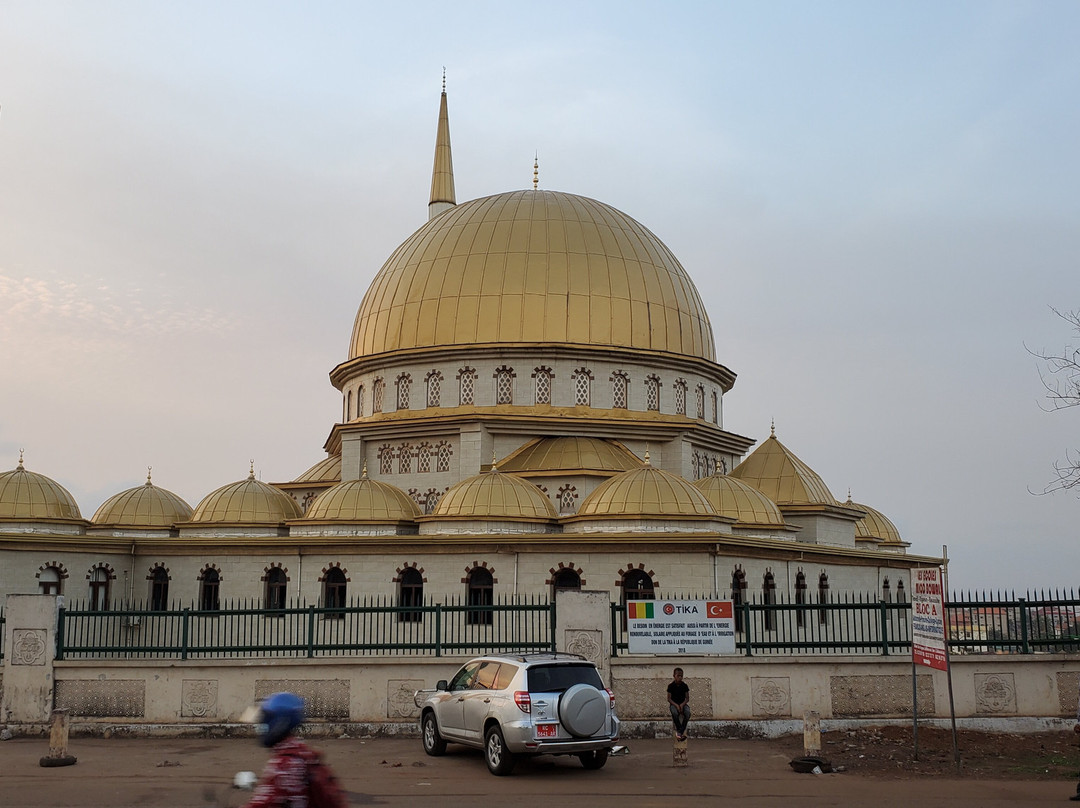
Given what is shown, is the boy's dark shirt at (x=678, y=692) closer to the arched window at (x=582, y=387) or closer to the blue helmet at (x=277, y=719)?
the blue helmet at (x=277, y=719)

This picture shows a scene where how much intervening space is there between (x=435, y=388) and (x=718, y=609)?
19444mm

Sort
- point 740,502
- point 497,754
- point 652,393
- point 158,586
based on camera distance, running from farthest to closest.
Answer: point 652,393, point 158,586, point 740,502, point 497,754

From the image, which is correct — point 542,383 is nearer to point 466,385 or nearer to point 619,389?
point 466,385

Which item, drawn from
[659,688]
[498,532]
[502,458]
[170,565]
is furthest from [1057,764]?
[170,565]

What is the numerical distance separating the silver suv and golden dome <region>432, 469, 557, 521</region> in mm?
14870

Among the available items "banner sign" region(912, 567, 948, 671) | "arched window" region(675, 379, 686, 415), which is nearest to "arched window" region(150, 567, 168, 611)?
"arched window" region(675, 379, 686, 415)

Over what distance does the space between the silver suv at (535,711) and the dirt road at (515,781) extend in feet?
1.05

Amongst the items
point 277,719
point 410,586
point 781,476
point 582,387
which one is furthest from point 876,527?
point 277,719

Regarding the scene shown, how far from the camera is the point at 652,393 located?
36000 millimetres

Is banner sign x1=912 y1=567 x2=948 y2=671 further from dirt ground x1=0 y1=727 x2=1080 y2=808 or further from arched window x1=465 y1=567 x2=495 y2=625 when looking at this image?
arched window x1=465 y1=567 x2=495 y2=625

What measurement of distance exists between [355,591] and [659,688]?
14.6 m

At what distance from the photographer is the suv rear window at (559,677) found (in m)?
12.9

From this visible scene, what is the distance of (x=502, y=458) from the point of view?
33.9 metres

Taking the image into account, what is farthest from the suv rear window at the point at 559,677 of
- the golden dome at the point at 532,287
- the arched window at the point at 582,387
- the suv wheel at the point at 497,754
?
the golden dome at the point at 532,287
